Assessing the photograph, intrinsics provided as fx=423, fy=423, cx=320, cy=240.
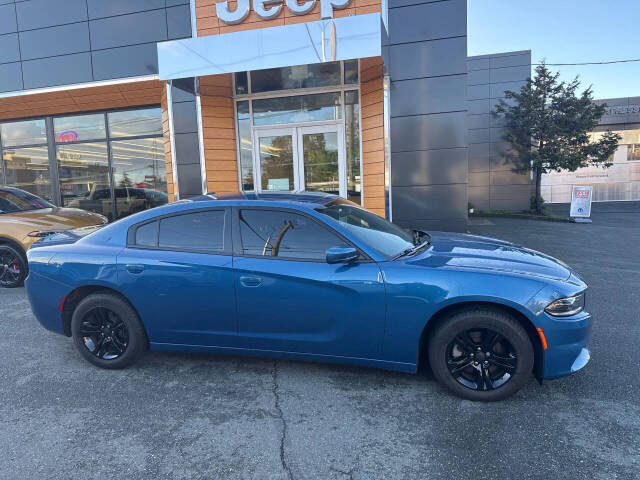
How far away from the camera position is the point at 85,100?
1033 centimetres

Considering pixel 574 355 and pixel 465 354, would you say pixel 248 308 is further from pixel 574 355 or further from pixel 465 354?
pixel 574 355

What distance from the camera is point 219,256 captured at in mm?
3365

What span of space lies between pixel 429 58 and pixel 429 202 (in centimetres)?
→ 273

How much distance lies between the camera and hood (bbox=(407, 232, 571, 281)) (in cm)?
305

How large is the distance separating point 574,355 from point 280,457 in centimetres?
208

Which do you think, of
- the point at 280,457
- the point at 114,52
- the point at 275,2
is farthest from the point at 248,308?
the point at 114,52

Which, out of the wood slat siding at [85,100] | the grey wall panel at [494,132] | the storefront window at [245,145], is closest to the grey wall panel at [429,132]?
the storefront window at [245,145]

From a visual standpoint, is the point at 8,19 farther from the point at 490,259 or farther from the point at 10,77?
the point at 490,259

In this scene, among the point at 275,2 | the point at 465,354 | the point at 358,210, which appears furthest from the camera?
the point at 275,2

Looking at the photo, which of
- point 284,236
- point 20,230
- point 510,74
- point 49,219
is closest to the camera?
point 284,236

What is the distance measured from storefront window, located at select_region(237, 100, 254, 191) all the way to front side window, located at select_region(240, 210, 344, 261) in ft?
20.8

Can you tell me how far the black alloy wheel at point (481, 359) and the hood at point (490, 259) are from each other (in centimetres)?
49

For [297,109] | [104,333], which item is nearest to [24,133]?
[297,109]

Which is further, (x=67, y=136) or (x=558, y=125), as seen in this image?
(x=558, y=125)
